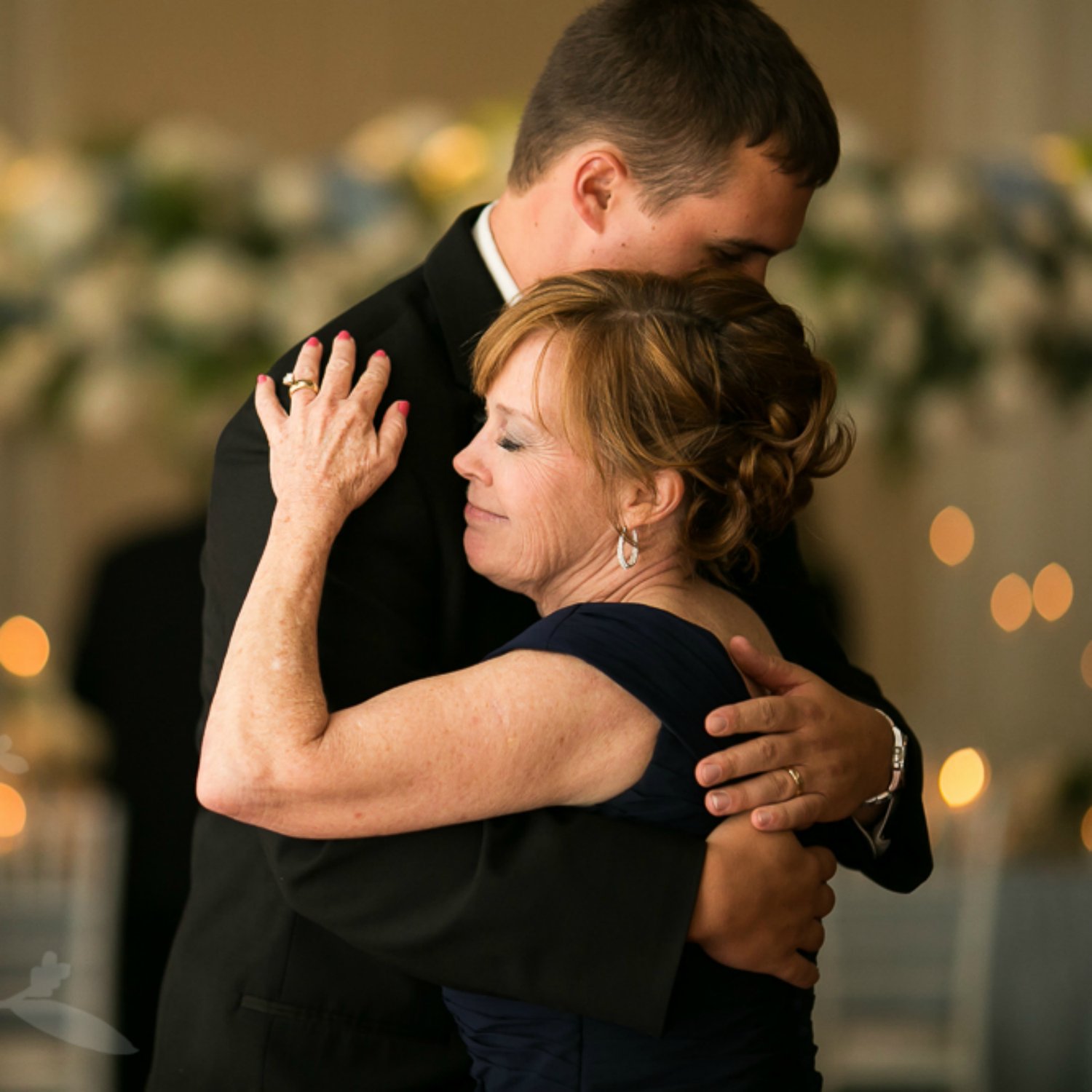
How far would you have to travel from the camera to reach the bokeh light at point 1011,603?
512cm

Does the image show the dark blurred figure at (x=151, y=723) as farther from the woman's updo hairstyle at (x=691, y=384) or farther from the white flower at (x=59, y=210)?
the woman's updo hairstyle at (x=691, y=384)

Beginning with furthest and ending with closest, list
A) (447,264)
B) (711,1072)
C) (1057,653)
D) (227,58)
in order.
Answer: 1. (227,58)
2. (1057,653)
3. (447,264)
4. (711,1072)

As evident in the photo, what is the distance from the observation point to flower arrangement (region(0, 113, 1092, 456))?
246 centimetres

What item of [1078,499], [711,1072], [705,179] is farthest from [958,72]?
[711,1072]

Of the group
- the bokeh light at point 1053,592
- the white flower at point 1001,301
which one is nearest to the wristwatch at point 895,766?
the white flower at point 1001,301

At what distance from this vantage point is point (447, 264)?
158 cm

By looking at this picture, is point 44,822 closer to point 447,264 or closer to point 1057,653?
point 447,264

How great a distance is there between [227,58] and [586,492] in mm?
4421

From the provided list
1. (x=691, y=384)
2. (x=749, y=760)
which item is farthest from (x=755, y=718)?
(x=691, y=384)

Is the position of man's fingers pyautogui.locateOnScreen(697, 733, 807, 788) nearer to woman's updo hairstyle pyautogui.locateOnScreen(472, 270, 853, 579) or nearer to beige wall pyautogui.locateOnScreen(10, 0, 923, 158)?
woman's updo hairstyle pyautogui.locateOnScreen(472, 270, 853, 579)

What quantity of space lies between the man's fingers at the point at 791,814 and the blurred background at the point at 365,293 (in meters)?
0.79

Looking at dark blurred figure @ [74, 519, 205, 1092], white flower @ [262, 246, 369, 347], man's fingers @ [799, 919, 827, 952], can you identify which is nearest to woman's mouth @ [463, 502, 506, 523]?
man's fingers @ [799, 919, 827, 952]

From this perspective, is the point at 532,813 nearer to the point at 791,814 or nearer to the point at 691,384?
the point at 791,814

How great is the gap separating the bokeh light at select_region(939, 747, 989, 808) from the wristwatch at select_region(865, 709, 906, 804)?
214 cm
